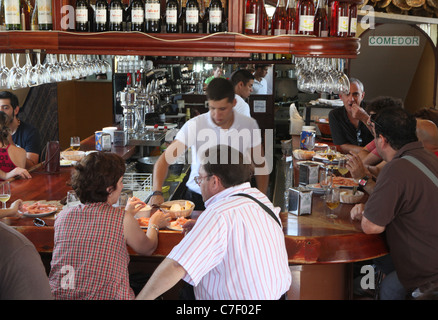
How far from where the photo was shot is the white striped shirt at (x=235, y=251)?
2285 millimetres

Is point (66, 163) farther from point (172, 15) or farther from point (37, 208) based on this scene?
point (172, 15)

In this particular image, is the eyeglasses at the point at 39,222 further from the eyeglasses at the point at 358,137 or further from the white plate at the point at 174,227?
the eyeglasses at the point at 358,137

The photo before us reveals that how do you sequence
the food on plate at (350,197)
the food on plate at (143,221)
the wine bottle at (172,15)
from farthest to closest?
the food on plate at (350,197) < the wine bottle at (172,15) < the food on plate at (143,221)

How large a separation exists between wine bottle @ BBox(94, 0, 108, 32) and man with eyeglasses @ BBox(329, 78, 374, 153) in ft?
10.1

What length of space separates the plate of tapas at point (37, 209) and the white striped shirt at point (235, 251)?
1.37 meters

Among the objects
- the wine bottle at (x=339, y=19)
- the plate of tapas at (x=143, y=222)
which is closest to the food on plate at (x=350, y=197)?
the wine bottle at (x=339, y=19)

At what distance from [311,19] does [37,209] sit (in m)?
2.16

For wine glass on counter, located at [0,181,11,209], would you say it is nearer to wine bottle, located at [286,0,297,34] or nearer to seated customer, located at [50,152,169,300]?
seated customer, located at [50,152,169,300]

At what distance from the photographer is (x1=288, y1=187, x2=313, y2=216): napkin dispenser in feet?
11.2

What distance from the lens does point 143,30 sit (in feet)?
11.6

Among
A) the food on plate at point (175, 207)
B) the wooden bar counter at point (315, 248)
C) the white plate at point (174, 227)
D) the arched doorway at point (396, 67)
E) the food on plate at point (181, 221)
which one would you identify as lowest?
the wooden bar counter at point (315, 248)

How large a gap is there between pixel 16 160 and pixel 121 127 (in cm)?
213

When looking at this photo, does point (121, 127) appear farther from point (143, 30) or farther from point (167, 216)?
point (167, 216)

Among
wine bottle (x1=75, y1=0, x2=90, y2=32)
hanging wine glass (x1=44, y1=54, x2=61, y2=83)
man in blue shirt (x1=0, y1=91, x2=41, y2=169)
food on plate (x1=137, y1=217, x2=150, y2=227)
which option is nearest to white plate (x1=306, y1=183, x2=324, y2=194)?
food on plate (x1=137, y1=217, x2=150, y2=227)
